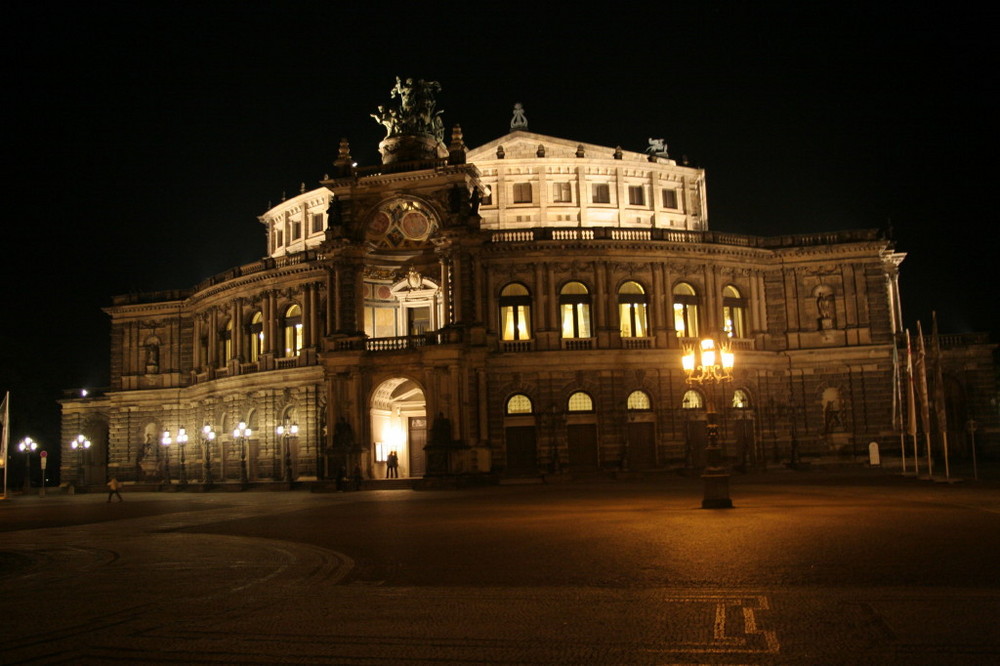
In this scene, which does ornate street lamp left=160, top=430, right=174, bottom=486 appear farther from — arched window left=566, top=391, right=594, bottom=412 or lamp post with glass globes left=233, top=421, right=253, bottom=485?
arched window left=566, top=391, right=594, bottom=412

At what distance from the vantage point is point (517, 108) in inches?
2960

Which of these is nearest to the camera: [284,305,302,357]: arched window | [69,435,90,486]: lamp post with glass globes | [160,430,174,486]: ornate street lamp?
[284,305,302,357]: arched window

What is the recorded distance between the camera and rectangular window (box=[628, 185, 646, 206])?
67.6m

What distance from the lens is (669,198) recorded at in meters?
69.1

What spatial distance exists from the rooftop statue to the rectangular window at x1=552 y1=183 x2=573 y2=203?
12.3 metres

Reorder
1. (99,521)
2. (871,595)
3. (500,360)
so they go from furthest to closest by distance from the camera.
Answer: (500,360), (99,521), (871,595)

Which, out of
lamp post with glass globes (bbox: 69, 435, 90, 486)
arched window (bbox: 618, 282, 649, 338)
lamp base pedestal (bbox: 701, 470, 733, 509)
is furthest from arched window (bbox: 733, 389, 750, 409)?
lamp post with glass globes (bbox: 69, 435, 90, 486)

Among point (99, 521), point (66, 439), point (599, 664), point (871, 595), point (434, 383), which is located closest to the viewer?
point (599, 664)

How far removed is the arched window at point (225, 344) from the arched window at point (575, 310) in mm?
25014

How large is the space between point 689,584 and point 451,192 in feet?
134

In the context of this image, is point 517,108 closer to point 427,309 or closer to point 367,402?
point 427,309

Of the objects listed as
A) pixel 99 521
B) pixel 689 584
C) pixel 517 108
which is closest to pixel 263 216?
pixel 517 108

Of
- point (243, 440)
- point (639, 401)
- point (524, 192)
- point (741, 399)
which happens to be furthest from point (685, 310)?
point (243, 440)

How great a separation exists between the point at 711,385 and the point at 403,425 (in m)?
29.6
